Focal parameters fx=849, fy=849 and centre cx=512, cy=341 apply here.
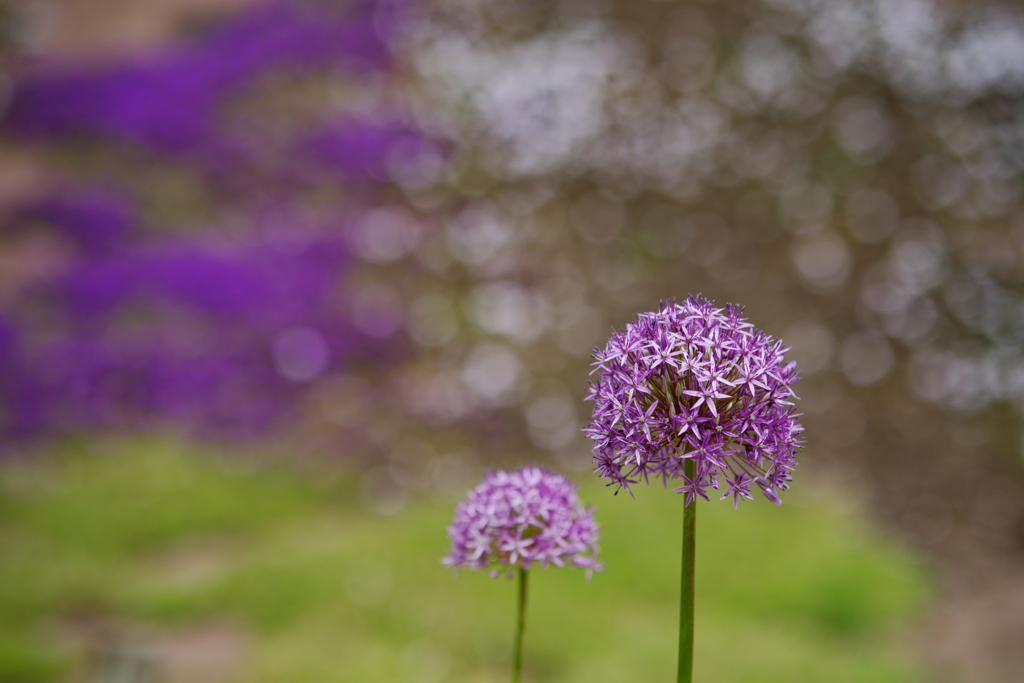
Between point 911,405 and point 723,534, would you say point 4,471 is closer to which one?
point 723,534

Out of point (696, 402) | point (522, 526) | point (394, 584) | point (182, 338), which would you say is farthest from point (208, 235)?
point (696, 402)

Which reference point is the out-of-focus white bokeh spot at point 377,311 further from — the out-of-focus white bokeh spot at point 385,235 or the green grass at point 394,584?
the green grass at point 394,584

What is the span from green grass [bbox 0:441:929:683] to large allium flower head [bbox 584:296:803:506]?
3543 mm

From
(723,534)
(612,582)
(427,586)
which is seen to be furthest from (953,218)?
(427,586)

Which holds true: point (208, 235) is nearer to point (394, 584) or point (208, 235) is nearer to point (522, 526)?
point (394, 584)

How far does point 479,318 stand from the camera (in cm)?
1012

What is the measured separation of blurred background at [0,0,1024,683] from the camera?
6082mm

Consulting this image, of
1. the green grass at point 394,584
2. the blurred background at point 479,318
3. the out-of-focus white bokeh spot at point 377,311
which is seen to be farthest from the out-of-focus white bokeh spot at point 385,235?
the green grass at point 394,584

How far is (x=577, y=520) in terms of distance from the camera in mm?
2289

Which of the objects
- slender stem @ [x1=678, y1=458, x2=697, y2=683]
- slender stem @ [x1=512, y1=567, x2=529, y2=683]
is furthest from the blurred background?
slender stem @ [x1=678, y1=458, x2=697, y2=683]

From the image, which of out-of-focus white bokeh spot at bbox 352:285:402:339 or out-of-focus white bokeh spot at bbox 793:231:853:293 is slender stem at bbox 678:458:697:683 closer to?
out-of-focus white bokeh spot at bbox 352:285:402:339

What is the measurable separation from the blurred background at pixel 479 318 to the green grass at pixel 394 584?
0.03 metres

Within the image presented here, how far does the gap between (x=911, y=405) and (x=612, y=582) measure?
4.22m

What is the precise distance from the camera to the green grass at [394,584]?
209 inches
